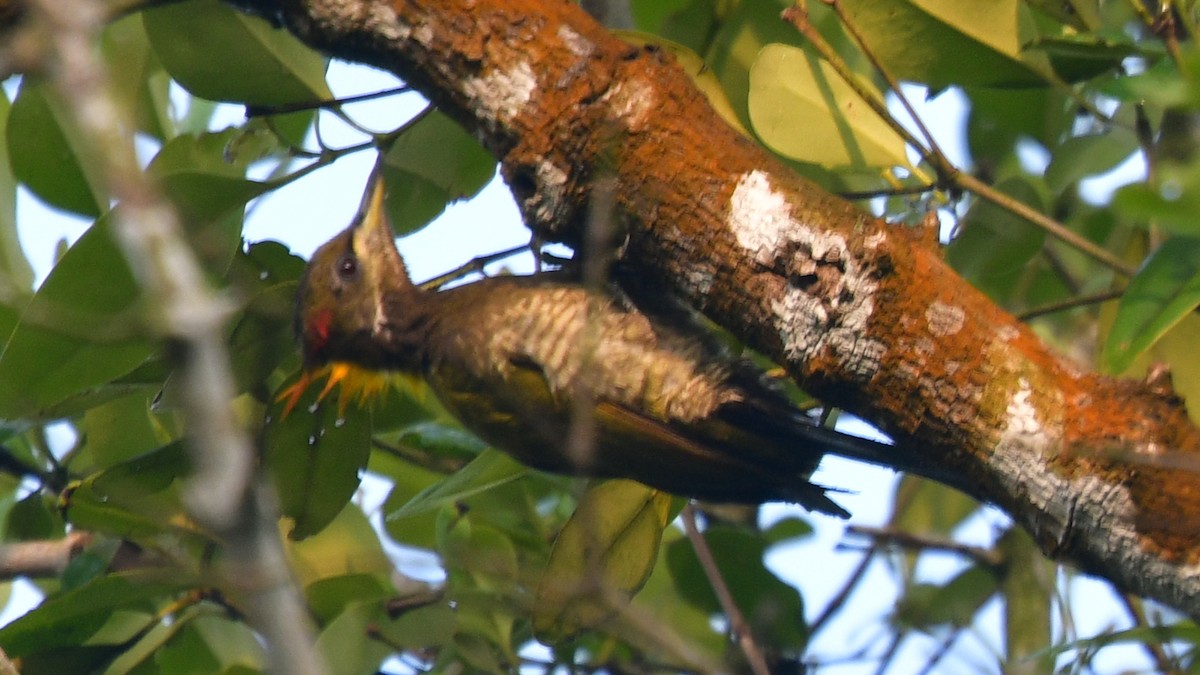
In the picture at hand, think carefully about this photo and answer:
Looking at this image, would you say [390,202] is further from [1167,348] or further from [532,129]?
[1167,348]

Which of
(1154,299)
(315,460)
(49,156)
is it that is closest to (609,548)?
(315,460)

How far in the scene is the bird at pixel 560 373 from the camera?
3.34 m

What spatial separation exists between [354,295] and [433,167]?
623 mm

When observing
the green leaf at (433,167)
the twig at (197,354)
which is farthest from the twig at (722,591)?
the twig at (197,354)

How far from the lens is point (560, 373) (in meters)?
3.59

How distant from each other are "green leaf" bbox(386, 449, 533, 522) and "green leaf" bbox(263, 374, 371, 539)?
6.1 inches

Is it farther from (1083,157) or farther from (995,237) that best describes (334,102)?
(1083,157)

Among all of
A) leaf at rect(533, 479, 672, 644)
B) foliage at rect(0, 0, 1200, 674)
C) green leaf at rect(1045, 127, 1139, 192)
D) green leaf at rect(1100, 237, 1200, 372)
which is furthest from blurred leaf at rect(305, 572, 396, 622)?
green leaf at rect(1045, 127, 1139, 192)

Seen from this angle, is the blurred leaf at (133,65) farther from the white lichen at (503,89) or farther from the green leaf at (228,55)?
the white lichen at (503,89)

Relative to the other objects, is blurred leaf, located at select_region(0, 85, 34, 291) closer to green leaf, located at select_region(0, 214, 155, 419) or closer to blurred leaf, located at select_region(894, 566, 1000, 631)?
green leaf, located at select_region(0, 214, 155, 419)

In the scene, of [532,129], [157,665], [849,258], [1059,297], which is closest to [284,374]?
[157,665]

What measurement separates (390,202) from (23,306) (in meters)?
0.92

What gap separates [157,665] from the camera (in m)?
3.68

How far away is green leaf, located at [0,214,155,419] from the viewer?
2854 millimetres
